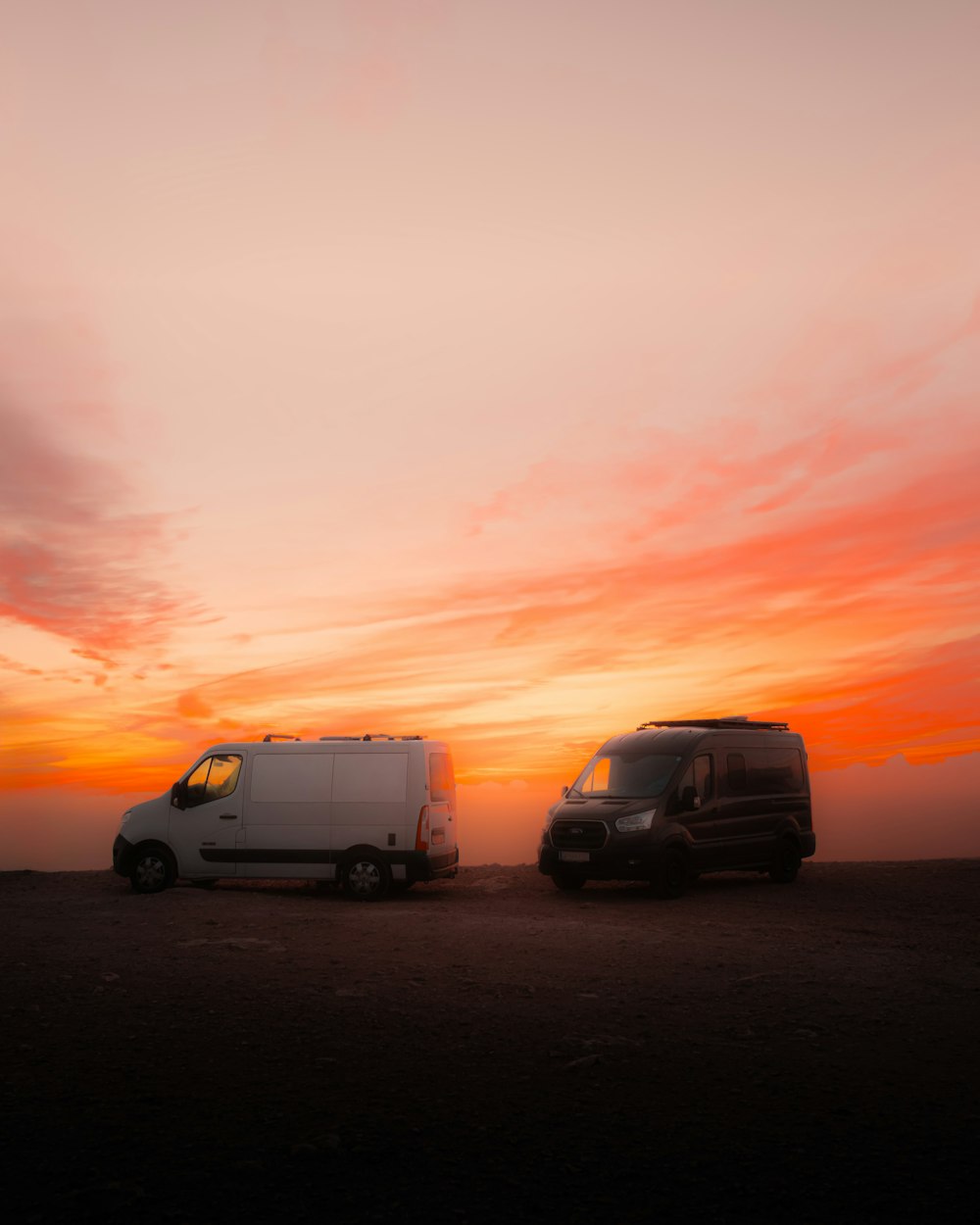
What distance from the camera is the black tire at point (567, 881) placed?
17625 mm

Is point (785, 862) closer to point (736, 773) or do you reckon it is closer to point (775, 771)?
point (775, 771)

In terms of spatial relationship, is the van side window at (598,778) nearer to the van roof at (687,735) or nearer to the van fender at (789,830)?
the van roof at (687,735)

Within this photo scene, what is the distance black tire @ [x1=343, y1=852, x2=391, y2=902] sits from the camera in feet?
57.1

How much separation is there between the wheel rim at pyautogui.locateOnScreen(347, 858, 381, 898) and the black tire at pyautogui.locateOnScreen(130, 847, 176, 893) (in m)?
3.15

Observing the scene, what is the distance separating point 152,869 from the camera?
18156 mm

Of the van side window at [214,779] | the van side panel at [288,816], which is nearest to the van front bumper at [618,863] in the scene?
the van side panel at [288,816]

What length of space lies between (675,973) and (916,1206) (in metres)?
5.77

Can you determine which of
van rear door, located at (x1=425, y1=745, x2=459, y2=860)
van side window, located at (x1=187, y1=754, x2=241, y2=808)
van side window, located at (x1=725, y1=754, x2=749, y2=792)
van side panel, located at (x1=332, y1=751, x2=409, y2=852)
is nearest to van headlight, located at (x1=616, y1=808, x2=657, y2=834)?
van side window, located at (x1=725, y1=754, x2=749, y2=792)

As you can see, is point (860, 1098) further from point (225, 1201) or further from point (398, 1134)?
point (225, 1201)

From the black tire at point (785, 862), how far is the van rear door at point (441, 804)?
231 inches

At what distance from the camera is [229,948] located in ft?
39.3

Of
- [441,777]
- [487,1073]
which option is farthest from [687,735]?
[487,1073]

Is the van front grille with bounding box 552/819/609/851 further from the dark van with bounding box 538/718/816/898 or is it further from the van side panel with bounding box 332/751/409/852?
the van side panel with bounding box 332/751/409/852

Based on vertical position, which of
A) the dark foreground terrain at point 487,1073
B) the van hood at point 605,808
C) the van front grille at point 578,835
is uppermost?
the van hood at point 605,808
